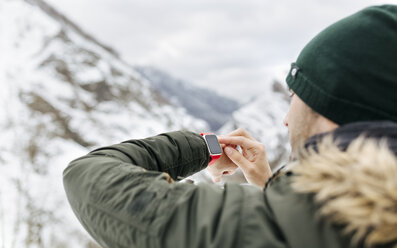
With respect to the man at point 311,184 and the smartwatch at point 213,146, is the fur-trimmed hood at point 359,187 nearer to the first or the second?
the man at point 311,184

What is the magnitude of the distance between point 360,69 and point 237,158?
2.70 ft

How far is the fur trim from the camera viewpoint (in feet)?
1.75

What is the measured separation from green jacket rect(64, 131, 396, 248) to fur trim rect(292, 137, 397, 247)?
Result: 0.8 inches

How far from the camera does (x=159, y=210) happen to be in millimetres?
687

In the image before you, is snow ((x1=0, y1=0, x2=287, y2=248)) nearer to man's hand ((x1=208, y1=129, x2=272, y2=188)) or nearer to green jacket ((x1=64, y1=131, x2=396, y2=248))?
man's hand ((x1=208, y1=129, x2=272, y2=188))

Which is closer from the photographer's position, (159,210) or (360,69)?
(159,210)

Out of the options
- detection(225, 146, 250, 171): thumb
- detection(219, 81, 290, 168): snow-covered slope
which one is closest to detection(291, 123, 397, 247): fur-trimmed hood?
detection(225, 146, 250, 171): thumb

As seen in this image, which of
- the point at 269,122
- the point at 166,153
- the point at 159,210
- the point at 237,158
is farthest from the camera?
the point at 269,122

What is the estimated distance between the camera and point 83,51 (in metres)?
15.7

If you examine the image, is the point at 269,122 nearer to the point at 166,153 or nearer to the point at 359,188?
the point at 166,153

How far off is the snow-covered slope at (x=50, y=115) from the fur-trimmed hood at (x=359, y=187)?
5718mm

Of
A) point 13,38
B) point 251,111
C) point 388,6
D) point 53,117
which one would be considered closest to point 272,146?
point 251,111

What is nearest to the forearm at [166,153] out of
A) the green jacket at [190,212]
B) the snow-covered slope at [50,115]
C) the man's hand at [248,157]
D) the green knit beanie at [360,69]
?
the green jacket at [190,212]

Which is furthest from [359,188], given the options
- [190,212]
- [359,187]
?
[190,212]
